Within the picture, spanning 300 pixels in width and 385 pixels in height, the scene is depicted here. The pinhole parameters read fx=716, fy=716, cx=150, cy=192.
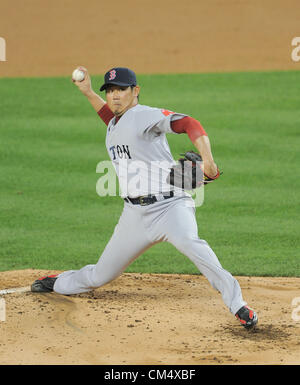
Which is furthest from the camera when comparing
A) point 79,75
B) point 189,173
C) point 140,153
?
point 79,75

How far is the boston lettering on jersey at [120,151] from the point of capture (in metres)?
4.91

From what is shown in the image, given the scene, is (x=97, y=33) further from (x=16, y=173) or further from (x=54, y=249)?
(x=54, y=249)

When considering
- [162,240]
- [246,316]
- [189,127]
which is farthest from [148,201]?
[246,316]

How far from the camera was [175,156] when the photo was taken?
35.1 ft

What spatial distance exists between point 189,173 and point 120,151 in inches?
23.0

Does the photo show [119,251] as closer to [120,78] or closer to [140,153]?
[140,153]

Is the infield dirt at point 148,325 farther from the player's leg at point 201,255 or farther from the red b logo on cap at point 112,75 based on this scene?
the red b logo on cap at point 112,75

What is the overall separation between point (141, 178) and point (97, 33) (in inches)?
546

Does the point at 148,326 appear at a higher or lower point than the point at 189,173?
lower

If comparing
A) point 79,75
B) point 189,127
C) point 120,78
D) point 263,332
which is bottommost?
point 263,332

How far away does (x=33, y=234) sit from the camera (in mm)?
7926

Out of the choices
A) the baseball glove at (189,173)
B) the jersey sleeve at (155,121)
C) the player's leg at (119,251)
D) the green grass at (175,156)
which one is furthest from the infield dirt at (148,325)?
the jersey sleeve at (155,121)

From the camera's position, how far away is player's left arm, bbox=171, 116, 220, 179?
442cm
